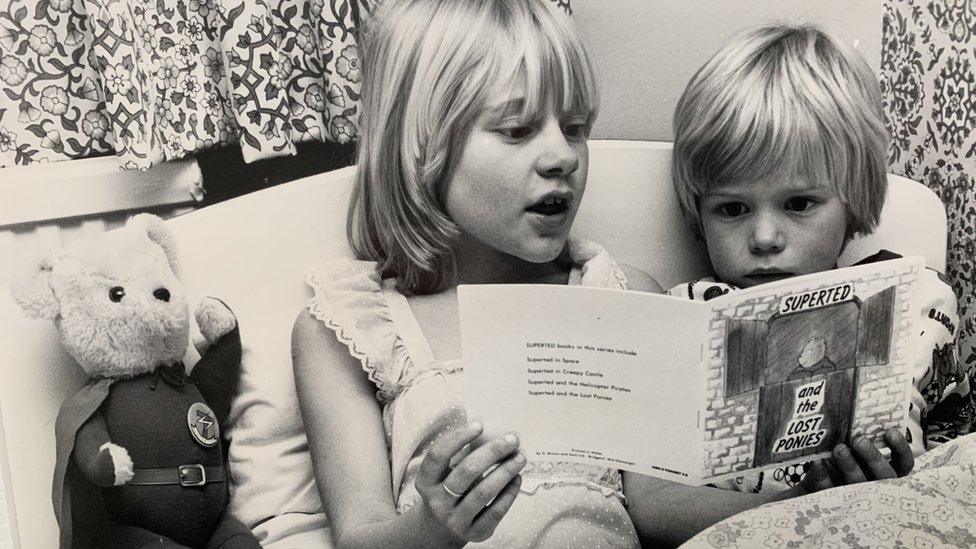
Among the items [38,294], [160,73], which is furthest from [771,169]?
[38,294]

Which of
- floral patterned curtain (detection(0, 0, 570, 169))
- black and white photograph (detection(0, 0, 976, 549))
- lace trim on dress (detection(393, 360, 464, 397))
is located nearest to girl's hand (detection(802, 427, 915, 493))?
black and white photograph (detection(0, 0, 976, 549))

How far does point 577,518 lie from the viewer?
0.92 meters

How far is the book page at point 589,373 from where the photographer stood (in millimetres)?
757

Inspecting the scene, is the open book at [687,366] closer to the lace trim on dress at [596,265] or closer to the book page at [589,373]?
the book page at [589,373]

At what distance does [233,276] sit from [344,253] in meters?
0.13

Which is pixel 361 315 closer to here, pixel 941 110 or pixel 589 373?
pixel 589 373

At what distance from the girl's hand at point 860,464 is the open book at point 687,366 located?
0.10 ft

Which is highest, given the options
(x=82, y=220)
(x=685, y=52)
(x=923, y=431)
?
(x=685, y=52)

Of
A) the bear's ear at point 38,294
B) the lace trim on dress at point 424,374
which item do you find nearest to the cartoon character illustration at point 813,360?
the lace trim on dress at point 424,374

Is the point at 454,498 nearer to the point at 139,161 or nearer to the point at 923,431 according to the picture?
the point at 139,161

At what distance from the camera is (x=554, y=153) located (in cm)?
92

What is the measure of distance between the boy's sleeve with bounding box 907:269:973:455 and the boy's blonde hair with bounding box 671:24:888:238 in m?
0.15

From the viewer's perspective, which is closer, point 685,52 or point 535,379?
point 535,379

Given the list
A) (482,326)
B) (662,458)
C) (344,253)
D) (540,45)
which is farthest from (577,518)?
(540,45)
